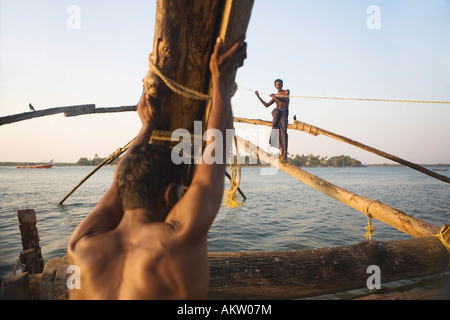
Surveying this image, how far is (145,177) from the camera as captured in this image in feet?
4.91

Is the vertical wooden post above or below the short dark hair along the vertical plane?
below

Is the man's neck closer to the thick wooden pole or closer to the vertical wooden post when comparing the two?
the thick wooden pole

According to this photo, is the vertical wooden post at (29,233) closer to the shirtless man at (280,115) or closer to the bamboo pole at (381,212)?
the bamboo pole at (381,212)

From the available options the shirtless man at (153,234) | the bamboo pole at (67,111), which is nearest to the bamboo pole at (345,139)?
the bamboo pole at (67,111)

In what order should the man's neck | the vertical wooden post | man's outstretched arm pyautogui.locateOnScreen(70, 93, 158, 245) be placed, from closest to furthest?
the man's neck
man's outstretched arm pyautogui.locateOnScreen(70, 93, 158, 245)
the vertical wooden post

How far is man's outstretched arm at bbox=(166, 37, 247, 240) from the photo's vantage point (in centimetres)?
135

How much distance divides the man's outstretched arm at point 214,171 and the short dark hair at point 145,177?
6.4 inches

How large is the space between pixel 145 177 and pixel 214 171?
38cm

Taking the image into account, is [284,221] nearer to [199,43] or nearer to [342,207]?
[342,207]

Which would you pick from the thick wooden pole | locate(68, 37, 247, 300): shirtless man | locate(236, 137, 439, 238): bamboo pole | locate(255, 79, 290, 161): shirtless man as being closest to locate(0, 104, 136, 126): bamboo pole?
the thick wooden pole

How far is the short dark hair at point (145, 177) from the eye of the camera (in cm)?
150

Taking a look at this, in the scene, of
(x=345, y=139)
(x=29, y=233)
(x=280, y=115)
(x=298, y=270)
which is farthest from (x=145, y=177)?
(x=280, y=115)

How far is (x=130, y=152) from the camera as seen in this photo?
5.32 ft
